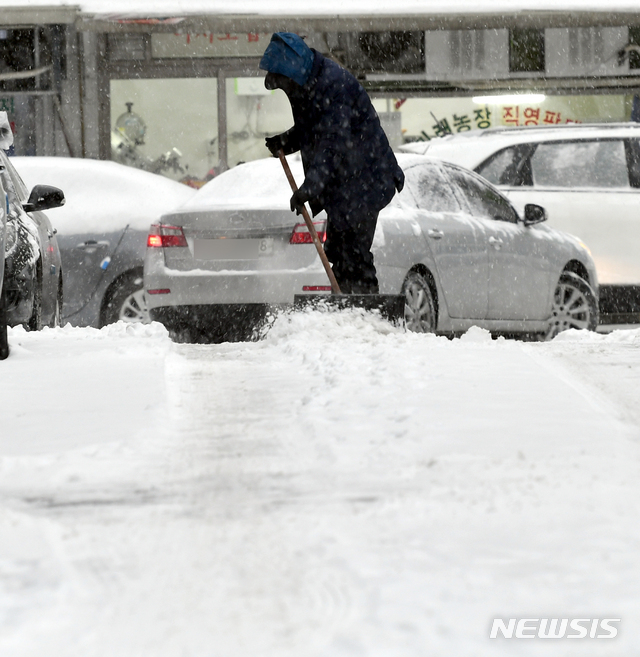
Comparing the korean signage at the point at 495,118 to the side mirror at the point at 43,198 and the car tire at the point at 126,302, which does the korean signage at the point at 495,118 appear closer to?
the car tire at the point at 126,302

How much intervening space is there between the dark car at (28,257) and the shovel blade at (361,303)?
5.10 feet


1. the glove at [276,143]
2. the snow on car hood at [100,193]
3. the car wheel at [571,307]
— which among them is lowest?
the car wheel at [571,307]

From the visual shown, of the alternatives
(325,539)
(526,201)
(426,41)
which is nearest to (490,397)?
(325,539)

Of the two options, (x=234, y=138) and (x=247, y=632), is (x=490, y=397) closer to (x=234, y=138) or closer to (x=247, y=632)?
(x=247, y=632)

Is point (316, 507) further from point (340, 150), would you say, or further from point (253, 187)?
point (253, 187)

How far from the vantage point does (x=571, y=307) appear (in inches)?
371

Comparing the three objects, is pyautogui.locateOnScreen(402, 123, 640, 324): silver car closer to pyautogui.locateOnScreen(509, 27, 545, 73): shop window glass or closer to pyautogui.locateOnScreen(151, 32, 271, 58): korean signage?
pyautogui.locateOnScreen(509, 27, 545, 73): shop window glass

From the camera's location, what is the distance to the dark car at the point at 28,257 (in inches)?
265

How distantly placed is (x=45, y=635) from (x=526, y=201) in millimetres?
8115

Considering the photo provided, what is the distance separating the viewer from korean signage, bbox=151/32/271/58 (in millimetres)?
16453

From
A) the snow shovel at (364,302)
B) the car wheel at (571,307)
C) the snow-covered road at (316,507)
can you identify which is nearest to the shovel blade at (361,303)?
the snow shovel at (364,302)

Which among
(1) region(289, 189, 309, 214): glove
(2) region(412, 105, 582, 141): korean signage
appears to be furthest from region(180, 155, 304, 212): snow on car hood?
(2) region(412, 105, 582, 141): korean signage

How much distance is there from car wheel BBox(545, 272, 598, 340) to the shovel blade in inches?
110

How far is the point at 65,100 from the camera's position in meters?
16.5
